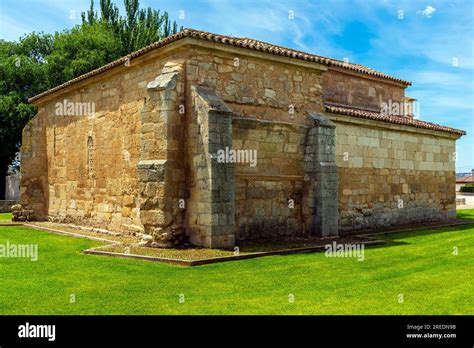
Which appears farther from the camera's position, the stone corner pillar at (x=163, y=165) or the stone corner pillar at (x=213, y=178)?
the stone corner pillar at (x=163, y=165)

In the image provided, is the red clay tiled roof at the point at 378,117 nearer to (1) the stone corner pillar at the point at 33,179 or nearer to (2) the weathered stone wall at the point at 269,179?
(2) the weathered stone wall at the point at 269,179

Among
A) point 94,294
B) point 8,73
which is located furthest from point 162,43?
point 8,73

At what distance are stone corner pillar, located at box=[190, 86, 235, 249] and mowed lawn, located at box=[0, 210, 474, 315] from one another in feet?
4.06

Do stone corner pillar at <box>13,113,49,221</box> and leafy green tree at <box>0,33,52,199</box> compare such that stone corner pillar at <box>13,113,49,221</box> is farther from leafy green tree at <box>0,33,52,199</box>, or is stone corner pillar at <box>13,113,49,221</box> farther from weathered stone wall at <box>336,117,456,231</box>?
weathered stone wall at <box>336,117,456,231</box>

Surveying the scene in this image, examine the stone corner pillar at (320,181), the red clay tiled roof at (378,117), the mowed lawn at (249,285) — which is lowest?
the mowed lawn at (249,285)

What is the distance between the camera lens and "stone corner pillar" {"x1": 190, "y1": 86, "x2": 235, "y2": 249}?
33.9ft

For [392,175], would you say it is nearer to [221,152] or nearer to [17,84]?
[221,152]

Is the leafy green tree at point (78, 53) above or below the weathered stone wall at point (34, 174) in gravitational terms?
above

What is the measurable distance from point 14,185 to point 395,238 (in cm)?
2989

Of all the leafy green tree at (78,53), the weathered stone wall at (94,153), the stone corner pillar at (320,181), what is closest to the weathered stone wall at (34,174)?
the weathered stone wall at (94,153)

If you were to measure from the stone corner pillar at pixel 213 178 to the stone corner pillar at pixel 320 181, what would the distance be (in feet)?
10.2

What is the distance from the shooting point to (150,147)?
11172 millimetres

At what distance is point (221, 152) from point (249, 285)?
154 inches

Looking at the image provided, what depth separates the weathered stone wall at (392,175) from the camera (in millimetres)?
14914
